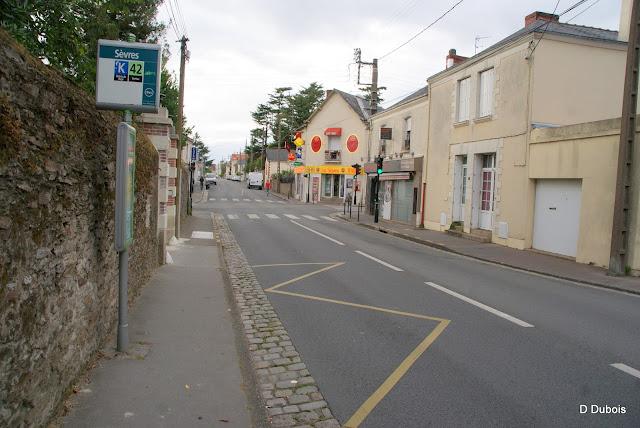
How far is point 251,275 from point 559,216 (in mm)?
9916

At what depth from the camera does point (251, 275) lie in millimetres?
11016

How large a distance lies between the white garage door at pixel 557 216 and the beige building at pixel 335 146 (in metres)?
26.2

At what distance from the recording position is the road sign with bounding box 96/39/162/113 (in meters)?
4.95

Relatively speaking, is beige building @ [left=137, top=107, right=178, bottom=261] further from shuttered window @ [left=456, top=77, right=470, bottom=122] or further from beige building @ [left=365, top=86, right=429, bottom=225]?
beige building @ [left=365, top=86, right=429, bottom=225]

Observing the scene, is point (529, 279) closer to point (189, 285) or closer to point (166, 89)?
point (189, 285)

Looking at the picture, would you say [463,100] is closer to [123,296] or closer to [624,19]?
[624,19]

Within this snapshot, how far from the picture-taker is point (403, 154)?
27.4 meters

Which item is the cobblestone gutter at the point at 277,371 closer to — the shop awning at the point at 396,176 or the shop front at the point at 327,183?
the shop awning at the point at 396,176

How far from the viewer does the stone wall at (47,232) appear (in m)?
2.92

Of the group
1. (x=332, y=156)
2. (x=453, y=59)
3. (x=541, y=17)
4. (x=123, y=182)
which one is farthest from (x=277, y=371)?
(x=332, y=156)

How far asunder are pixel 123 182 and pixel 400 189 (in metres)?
24.0

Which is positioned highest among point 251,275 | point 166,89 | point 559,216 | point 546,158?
point 166,89

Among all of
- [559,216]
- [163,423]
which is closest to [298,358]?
[163,423]

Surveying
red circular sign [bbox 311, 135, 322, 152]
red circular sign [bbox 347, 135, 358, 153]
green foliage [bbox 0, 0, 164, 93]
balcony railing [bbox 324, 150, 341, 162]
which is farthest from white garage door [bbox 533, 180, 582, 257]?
red circular sign [bbox 311, 135, 322, 152]
